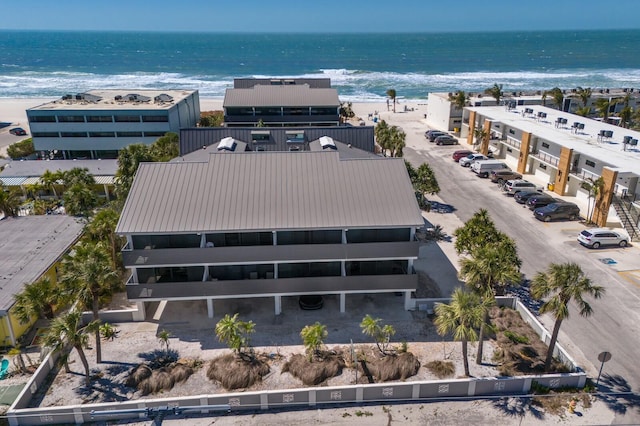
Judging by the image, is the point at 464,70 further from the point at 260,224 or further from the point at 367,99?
the point at 260,224

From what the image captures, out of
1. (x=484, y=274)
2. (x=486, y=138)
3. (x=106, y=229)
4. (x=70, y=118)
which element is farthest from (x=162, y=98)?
(x=484, y=274)

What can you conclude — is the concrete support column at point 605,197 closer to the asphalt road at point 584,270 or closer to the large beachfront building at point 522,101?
the asphalt road at point 584,270

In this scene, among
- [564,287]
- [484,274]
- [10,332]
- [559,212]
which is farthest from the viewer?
[559,212]

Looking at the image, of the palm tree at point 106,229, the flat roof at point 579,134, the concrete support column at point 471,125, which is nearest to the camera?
the palm tree at point 106,229

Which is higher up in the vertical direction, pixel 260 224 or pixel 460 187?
pixel 260 224

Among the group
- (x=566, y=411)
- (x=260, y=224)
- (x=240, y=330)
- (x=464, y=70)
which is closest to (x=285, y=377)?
(x=240, y=330)

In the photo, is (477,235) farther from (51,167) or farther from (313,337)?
(51,167)

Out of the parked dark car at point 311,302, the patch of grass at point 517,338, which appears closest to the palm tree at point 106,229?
the parked dark car at point 311,302
